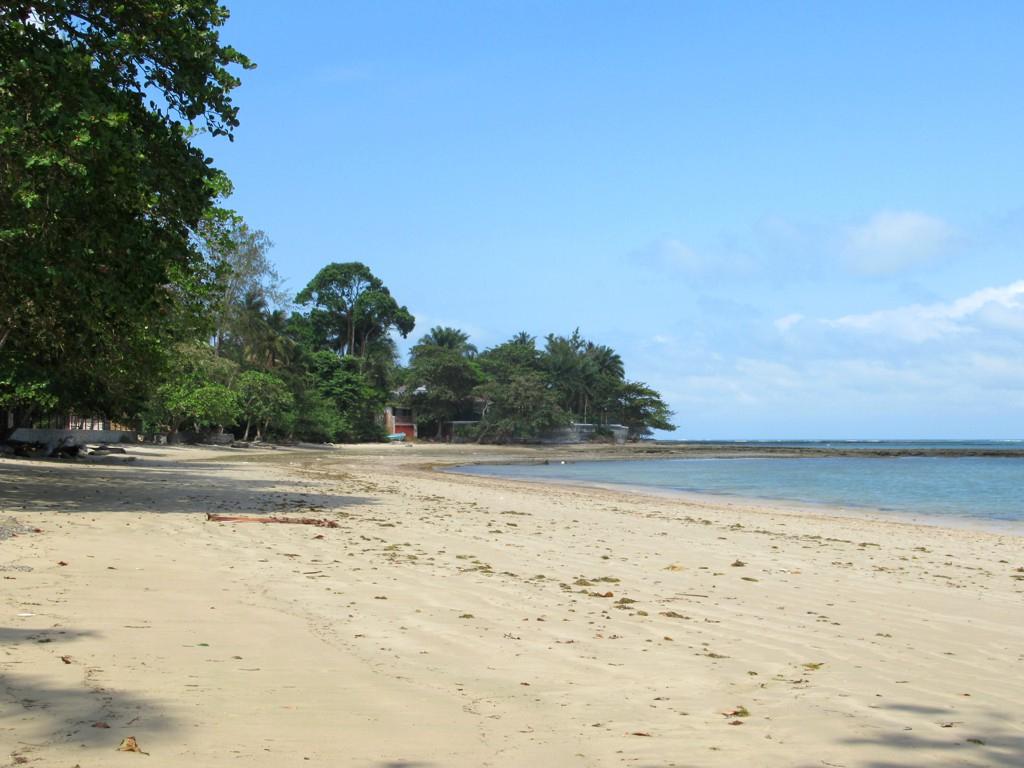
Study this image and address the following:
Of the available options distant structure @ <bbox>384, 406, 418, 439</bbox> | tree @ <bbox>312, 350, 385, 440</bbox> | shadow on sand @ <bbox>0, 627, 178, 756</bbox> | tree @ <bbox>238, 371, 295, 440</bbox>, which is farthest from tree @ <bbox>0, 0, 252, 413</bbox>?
distant structure @ <bbox>384, 406, 418, 439</bbox>

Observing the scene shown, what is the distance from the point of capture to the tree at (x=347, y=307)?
3561 inches

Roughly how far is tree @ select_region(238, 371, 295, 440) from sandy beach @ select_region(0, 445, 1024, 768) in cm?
4224

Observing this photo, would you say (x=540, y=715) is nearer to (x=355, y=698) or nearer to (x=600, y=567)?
(x=355, y=698)

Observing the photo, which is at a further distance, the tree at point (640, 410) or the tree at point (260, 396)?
the tree at point (640, 410)

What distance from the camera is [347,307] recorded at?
300 feet

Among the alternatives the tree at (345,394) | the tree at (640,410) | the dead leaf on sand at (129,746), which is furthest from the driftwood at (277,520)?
the tree at (640,410)

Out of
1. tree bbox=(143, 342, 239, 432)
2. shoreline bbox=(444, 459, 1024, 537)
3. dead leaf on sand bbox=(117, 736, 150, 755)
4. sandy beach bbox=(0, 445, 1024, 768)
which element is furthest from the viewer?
tree bbox=(143, 342, 239, 432)

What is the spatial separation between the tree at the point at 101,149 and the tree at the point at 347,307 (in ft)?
251

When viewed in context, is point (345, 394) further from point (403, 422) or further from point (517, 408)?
point (517, 408)

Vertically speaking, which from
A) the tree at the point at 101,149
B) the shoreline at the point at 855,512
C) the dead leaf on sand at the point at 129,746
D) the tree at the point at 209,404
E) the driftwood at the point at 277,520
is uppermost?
the tree at the point at 101,149

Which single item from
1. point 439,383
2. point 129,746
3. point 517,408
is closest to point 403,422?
point 439,383

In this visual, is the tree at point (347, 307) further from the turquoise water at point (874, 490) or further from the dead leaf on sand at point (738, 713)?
the dead leaf on sand at point (738, 713)

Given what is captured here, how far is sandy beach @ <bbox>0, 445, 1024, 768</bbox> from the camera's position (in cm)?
386

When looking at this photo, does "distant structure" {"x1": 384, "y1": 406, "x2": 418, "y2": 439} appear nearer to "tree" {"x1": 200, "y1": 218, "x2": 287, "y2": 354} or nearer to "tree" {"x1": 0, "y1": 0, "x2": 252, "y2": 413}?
"tree" {"x1": 200, "y1": 218, "x2": 287, "y2": 354}
